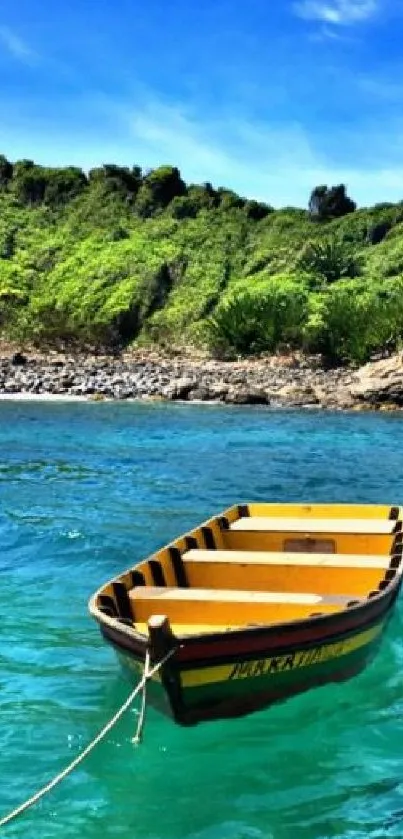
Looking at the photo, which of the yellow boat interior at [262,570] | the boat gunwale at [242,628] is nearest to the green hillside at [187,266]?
the yellow boat interior at [262,570]

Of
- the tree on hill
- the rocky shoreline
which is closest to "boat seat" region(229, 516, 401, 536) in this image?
the rocky shoreline

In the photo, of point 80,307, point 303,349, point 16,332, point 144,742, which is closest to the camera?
point 144,742

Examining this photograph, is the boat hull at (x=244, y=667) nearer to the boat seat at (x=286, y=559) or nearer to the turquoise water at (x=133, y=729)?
the turquoise water at (x=133, y=729)

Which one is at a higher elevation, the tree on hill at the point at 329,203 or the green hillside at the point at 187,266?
the tree on hill at the point at 329,203

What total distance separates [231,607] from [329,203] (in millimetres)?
71593

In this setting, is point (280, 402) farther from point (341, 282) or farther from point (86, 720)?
point (86, 720)

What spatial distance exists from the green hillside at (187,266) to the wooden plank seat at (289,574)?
37.8 metres

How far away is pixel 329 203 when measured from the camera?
77.9 m

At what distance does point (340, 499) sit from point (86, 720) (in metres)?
12.0

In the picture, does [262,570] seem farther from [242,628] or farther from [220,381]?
[220,381]

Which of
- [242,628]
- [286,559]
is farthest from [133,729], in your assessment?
[286,559]

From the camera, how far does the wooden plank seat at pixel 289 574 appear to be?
1046 cm

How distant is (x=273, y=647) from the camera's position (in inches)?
306

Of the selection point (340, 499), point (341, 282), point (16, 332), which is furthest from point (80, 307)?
point (340, 499)
